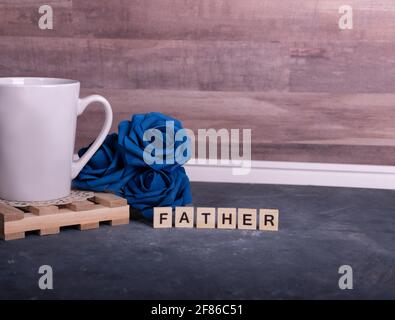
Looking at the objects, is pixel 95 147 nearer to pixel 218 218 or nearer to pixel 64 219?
pixel 64 219

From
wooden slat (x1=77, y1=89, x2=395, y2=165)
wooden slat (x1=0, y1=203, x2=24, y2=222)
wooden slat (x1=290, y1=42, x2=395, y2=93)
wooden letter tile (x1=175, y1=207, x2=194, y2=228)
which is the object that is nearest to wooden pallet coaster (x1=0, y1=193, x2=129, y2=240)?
wooden slat (x1=0, y1=203, x2=24, y2=222)

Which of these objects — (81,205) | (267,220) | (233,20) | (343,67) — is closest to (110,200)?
(81,205)

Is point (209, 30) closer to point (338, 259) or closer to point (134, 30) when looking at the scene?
point (134, 30)

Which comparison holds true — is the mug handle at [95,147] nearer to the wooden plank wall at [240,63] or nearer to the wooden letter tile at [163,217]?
the wooden letter tile at [163,217]

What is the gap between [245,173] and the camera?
1.88 metres

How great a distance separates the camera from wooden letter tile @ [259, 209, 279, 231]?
145 centimetres

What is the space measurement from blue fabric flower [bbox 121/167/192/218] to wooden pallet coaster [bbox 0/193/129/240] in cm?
4

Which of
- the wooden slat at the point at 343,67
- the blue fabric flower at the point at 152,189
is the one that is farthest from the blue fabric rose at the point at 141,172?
the wooden slat at the point at 343,67

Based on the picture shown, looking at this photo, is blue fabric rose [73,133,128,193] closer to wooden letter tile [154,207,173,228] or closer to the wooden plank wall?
wooden letter tile [154,207,173,228]

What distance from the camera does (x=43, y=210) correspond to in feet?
4.51

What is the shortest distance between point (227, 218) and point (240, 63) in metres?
0.53

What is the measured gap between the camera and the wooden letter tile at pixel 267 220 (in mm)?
1449

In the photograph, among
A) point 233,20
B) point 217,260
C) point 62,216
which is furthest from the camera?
point 233,20

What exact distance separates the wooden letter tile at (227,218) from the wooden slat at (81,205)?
0.26 m
